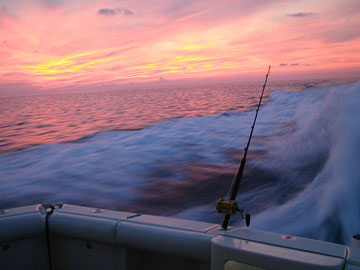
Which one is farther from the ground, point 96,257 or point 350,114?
point 350,114

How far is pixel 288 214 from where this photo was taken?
11.1 feet

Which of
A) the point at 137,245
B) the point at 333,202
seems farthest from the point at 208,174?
the point at 137,245

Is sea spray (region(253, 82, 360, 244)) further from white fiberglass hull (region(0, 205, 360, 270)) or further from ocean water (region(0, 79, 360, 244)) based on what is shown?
white fiberglass hull (region(0, 205, 360, 270))

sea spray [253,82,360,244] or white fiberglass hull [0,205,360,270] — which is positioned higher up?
white fiberglass hull [0,205,360,270]

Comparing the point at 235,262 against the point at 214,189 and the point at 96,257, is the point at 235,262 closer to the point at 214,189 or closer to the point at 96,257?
the point at 96,257

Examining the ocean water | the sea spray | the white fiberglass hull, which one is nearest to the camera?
the white fiberglass hull

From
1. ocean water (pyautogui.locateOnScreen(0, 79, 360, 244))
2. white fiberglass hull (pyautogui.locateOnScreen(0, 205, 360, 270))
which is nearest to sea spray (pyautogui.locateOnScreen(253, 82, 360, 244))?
ocean water (pyautogui.locateOnScreen(0, 79, 360, 244))

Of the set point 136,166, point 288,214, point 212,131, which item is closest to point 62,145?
point 136,166

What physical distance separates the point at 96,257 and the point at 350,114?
15.0ft

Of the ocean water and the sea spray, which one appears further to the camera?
the ocean water

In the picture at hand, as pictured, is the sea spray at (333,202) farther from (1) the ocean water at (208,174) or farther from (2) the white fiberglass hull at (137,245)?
(2) the white fiberglass hull at (137,245)

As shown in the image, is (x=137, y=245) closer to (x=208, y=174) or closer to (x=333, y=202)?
(x=333, y=202)

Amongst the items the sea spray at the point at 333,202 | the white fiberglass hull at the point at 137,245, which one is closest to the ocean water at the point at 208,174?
the sea spray at the point at 333,202

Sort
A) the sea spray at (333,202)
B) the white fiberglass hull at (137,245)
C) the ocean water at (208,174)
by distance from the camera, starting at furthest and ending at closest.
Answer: the ocean water at (208,174) → the sea spray at (333,202) → the white fiberglass hull at (137,245)
